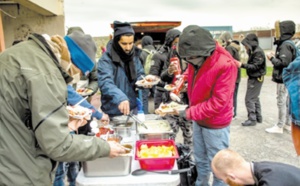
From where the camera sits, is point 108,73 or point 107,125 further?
point 108,73

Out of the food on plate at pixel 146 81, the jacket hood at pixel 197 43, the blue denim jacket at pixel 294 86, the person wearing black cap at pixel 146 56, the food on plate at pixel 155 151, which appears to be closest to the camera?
the food on plate at pixel 155 151

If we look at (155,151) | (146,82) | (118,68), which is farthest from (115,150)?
(146,82)

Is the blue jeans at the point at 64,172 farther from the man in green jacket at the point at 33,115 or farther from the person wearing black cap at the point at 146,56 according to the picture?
the person wearing black cap at the point at 146,56

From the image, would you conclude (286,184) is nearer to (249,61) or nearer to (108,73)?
(108,73)

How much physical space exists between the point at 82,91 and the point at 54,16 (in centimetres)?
467

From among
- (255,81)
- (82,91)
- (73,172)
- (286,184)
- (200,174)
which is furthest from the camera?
(255,81)

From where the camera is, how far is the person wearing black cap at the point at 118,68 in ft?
8.64

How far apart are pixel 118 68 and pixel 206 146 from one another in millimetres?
1114

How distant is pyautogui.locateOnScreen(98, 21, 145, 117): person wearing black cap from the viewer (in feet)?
8.64

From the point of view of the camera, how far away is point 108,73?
263cm

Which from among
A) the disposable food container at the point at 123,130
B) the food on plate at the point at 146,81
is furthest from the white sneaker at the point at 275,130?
the disposable food container at the point at 123,130

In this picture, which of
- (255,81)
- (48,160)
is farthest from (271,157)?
(48,160)

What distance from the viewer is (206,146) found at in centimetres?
237

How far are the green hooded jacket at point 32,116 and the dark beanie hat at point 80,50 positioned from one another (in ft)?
0.74
